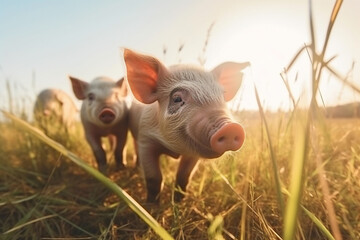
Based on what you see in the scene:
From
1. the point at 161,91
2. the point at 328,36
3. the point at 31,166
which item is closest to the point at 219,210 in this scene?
the point at 161,91

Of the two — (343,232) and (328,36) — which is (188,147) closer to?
(343,232)

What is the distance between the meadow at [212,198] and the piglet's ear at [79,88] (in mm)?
795

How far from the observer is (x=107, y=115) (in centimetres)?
405

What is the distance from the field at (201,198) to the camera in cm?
225

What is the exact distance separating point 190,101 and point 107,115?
178cm

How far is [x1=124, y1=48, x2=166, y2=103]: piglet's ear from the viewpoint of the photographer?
286cm

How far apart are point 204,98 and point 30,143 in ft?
9.08

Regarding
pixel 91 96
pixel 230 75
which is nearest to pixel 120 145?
pixel 91 96

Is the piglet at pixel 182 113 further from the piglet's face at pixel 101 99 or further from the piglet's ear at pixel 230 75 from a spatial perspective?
the piglet's face at pixel 101 99

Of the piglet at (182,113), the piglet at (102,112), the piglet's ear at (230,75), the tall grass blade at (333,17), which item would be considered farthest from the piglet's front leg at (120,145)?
the tall grass blade at (333,17)

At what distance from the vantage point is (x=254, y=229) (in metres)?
1.99

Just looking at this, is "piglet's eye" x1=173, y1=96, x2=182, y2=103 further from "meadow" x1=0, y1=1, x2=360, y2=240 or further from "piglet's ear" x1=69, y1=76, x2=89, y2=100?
"piglet's ear" x1=69, y1=76, x2=89, y2=100

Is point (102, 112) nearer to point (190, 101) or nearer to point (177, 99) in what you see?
point (177, 99)

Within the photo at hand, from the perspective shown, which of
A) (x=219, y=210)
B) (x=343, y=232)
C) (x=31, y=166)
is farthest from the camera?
(x=31, y=166)
